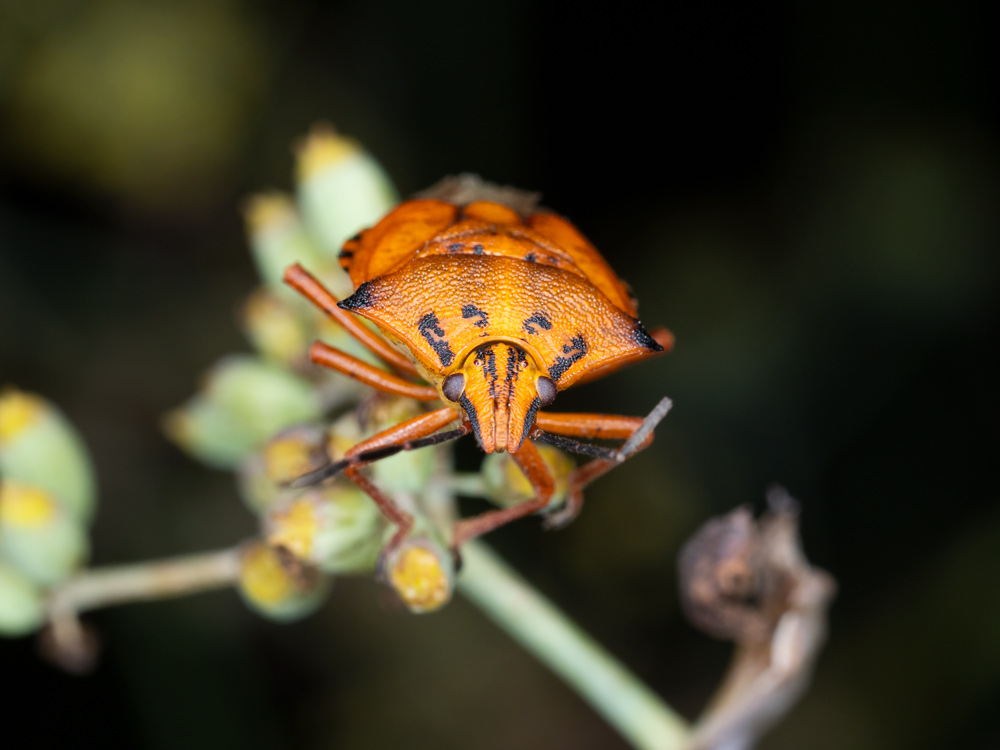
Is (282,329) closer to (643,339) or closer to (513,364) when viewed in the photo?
(513,364)

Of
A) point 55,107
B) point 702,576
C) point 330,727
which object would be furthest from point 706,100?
point 330,727

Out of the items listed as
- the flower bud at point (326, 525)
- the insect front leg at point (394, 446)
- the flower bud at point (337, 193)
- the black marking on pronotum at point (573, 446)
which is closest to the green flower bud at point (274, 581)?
the flower bud at point (326, 525)

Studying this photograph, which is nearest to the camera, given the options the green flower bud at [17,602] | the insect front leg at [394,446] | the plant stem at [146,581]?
the insect front leg at [394,446]

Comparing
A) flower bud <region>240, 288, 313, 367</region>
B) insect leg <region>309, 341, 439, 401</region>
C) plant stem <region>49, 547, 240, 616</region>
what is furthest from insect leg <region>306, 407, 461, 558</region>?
flower bud <region>240, 288, 313, 367</region>

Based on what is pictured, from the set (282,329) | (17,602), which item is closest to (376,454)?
(282,329)

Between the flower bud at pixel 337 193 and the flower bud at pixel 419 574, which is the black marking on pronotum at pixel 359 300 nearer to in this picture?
the flower bud at pixel 419 574

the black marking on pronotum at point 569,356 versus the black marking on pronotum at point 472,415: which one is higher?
the black marking on pronotum at point 569,356

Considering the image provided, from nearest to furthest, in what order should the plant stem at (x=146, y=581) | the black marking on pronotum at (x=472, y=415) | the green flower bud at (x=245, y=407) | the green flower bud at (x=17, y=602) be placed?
the black marking on pronotum at (x=472, y=415), the plant stem at (x=146, y=581), the green flower bud at (x=17, y=602), the green flower bud at (x=245, y=407)
